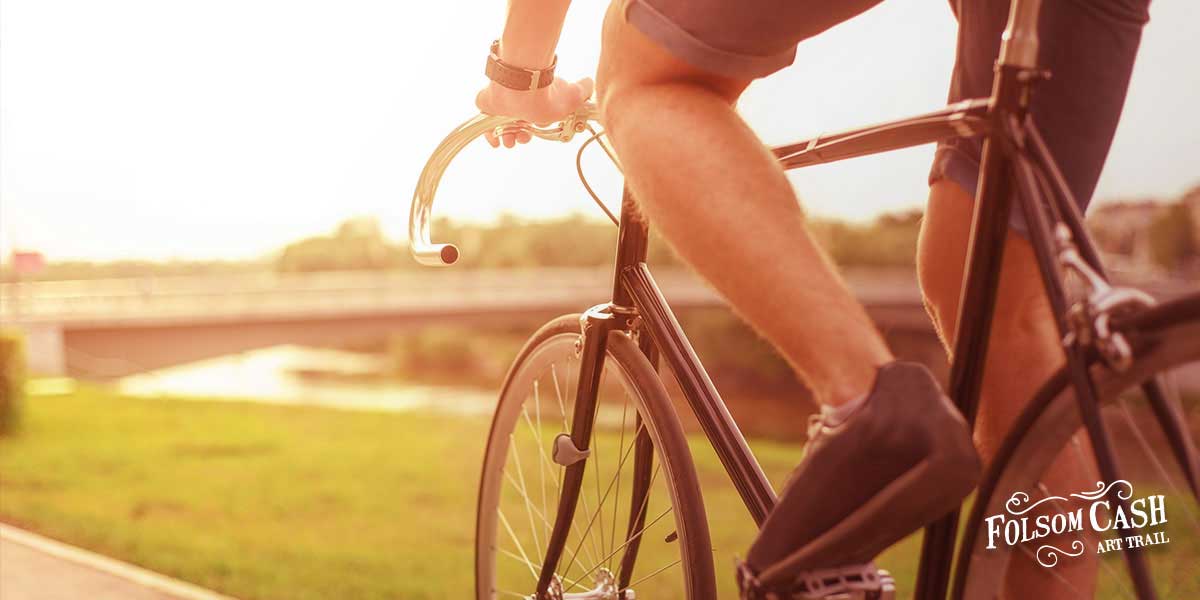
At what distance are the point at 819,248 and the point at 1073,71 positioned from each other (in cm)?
31

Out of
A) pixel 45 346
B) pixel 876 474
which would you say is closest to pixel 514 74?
pixel 876 474

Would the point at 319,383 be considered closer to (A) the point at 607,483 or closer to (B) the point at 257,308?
(B) the point at 257,308

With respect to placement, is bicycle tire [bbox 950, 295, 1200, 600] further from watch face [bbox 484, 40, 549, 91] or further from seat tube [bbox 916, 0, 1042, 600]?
watch face [bbox 484, 40, 549, 91]

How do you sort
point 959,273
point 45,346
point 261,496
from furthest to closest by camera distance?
1. point 45,346
2. point 261,496
3. point 959,273

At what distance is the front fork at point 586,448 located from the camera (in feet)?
4.31

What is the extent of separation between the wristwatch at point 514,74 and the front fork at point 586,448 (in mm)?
291

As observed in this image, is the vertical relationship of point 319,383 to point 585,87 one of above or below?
above

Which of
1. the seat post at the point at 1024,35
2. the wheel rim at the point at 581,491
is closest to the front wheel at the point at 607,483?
the wheel rim at the point at 581,491

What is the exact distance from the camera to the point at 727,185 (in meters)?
0.81

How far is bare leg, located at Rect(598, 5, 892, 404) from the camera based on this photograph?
2.50ft

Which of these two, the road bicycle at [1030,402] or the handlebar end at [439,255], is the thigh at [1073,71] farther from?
the handlebar end at [439,255]

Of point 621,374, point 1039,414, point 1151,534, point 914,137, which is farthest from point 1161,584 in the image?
point 621,374

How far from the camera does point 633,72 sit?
906 millimetres

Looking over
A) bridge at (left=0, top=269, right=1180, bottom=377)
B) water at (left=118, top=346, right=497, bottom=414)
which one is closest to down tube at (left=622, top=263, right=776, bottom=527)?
bridge at (left=0, top=269, right=1180, bottom=377)
